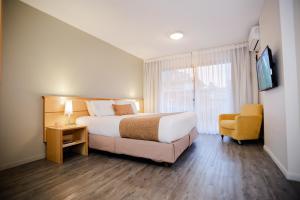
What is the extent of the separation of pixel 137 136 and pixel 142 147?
18 centimetres

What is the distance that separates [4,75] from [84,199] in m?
2.14

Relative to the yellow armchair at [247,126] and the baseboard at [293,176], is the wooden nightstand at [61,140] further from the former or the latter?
the yellow armchair at [247,126]

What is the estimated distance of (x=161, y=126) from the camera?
7.02ft

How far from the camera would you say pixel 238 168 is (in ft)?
6.76

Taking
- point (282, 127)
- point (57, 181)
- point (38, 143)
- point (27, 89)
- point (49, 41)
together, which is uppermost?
point (49, 41)

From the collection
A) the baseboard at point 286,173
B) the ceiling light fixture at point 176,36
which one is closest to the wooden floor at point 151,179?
the baseboard at point 286,173

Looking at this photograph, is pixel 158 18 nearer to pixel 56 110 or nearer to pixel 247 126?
pixel 56 110

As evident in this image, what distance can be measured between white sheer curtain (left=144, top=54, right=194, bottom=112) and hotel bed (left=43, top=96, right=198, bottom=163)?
7.92ft

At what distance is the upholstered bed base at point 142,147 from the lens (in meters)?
2.08

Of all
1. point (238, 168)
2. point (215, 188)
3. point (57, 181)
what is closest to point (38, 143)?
point (57, 181)

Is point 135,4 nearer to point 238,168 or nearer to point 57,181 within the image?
point 57,181

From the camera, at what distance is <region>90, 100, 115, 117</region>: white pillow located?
127 inches

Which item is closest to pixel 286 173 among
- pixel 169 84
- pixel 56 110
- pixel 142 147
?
pixel 142 147

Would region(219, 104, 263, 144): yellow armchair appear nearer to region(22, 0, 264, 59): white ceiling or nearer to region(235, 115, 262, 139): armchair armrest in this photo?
region(235, 115, 262, 139): armchair armrest
